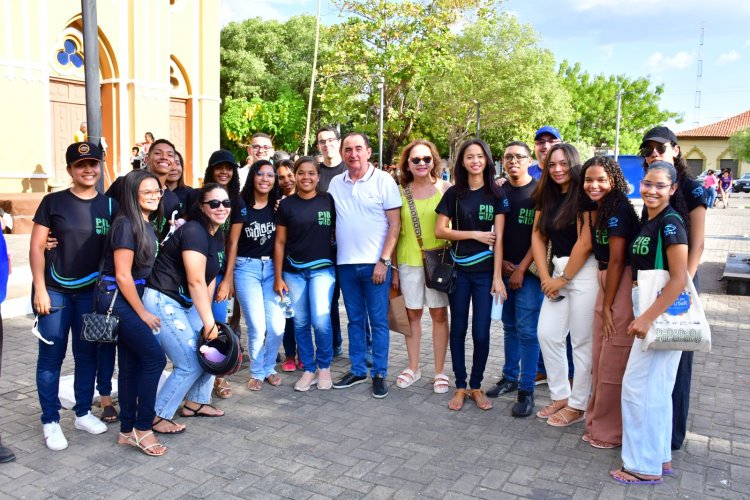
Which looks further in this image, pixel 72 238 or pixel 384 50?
A: pixel 384 50

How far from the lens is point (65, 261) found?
3938 mm

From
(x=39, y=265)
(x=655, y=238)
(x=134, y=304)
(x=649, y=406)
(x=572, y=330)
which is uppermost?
(x=655, y=238)

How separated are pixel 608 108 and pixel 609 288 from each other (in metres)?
47.5

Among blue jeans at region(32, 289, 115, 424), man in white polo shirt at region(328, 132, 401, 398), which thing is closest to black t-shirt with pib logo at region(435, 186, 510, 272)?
man in white polo shirt at region(328, 132, 401, 398)

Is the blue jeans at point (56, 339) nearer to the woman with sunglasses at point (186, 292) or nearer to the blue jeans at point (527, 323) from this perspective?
the woman with sunglasses at point (186, 292)

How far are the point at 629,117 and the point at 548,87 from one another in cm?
1914

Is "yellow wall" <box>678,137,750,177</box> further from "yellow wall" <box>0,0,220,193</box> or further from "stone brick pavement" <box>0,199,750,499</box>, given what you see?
"stone brick pavement" <box>0,199,750,499</box>

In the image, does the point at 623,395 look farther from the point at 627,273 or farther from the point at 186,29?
the point at 186,29

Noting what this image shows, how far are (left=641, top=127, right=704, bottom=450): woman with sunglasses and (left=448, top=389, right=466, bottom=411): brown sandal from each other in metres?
1.48

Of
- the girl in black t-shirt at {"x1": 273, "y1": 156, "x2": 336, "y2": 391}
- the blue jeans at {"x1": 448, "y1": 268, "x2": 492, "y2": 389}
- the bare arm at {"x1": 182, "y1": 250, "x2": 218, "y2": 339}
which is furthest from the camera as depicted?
the girl in black t-shirt at {"x1": 273, "y1": 156, "x2": 336, "y2": 391}

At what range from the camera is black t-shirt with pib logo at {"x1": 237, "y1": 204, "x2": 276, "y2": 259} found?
5.11m

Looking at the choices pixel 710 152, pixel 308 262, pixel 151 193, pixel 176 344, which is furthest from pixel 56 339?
pixel 710 152

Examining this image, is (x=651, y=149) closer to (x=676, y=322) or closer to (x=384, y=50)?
(x=676, y=322)

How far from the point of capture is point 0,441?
3979mm
